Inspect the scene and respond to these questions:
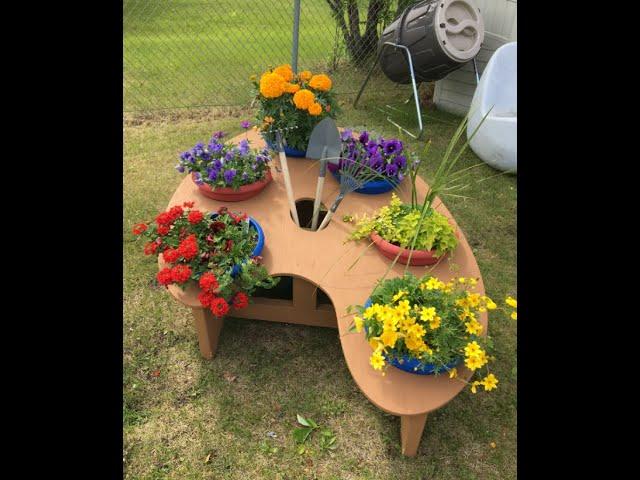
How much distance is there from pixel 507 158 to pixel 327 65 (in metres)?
2.94

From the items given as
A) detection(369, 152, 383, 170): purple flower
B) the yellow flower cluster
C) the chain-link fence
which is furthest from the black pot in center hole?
the chain-link fence

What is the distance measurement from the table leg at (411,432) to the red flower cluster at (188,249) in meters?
1.02

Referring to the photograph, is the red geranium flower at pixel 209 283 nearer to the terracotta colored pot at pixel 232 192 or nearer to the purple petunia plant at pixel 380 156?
the terracotta colored pot at pixel 232 192

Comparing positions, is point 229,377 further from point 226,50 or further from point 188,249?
point 226,50

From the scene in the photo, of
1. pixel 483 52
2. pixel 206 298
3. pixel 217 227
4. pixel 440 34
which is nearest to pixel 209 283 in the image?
pixel 206 298

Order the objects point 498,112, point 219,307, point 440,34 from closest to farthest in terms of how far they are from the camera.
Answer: point 219,307 → point 440,34 → point 498,112

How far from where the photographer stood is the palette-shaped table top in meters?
1.60

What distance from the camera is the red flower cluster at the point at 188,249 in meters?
1.80

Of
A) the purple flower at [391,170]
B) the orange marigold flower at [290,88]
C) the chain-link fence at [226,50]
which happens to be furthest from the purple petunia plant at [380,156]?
the chain-link fence at [226,50]

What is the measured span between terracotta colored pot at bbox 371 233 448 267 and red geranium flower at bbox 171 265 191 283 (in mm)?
815

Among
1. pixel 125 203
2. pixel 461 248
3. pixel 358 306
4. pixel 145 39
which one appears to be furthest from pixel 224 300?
pixel 145 39

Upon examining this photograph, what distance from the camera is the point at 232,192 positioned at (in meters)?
2.23

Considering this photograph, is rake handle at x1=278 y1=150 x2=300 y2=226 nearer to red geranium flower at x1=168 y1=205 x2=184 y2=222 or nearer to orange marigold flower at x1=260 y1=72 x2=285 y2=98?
orange marigold flower at x1=260 y1=72 x2=285 y2=98

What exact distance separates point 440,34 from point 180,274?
3.19 m
